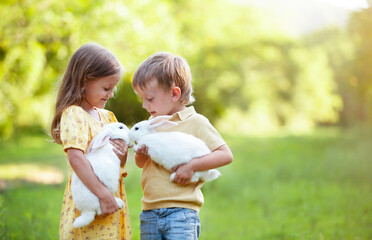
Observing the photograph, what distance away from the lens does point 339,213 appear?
611 centimetres

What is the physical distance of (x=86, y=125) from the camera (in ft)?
7.72

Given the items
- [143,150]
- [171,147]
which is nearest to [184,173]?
[171,147]

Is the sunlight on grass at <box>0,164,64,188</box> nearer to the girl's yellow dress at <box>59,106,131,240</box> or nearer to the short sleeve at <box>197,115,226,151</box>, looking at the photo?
the girl's yellow dress at <box>59,106,131,240</box>

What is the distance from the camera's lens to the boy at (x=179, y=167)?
90.4 inches

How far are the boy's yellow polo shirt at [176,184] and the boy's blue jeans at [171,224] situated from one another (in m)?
0.03

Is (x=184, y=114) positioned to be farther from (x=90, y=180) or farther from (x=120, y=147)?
(x=90, y=180)

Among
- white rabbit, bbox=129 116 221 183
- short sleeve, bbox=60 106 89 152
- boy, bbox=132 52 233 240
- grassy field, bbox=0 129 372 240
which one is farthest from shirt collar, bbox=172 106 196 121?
grassy field, bbox=0 129 372 240

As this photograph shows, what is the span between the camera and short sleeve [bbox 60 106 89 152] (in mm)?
2236

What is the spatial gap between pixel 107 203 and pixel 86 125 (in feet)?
1.51

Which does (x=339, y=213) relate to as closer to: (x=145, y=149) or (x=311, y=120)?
(x=145, y=149)

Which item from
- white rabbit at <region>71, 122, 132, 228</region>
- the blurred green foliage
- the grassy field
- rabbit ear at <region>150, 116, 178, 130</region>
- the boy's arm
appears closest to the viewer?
white rabbit at <region>71, 122, 132, 228</region>

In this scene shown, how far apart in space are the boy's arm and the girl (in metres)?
0.35

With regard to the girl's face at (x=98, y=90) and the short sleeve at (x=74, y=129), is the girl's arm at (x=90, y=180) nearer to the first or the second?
the short sleeve at (x=74, y=129)

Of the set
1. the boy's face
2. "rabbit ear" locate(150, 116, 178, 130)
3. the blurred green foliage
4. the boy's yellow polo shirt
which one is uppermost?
the blurred green foliage
